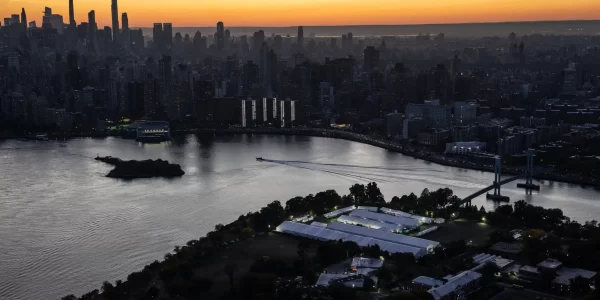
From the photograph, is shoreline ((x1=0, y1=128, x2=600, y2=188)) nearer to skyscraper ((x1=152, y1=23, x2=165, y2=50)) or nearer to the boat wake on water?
the boat wake on water

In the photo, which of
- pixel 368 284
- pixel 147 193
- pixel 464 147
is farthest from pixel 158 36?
pixel 368 284

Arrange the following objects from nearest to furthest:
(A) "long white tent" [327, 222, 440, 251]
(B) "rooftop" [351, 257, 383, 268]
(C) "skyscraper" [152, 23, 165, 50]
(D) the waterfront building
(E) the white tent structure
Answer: (B) "rooftop" [351, 257, 383, 268]
(A) "long white tent" [327, 222, 440, 251]
(E) the white tent structure
(D) the waterfront building
(C) "skyscraper" [152, 23, 165, 50]

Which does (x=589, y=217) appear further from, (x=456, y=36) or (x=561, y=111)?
(x=456, y=36)

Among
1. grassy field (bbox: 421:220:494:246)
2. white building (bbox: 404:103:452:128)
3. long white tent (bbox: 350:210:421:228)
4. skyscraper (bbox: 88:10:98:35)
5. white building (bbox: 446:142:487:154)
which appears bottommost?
grassy field (bbox: 421:220:494:246)

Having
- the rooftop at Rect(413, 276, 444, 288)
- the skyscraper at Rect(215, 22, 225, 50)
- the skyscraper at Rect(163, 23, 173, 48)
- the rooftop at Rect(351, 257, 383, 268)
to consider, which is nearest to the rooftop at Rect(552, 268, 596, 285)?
the rooftop at Rect(413, 276, 444, 288)

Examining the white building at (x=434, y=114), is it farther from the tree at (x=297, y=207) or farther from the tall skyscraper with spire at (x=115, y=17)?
the tall skyscraper with spire at (x=115, y=17)

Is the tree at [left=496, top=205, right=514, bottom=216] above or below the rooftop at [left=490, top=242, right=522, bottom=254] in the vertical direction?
above

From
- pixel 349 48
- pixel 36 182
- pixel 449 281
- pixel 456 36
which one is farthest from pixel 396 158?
pixel 456 36
